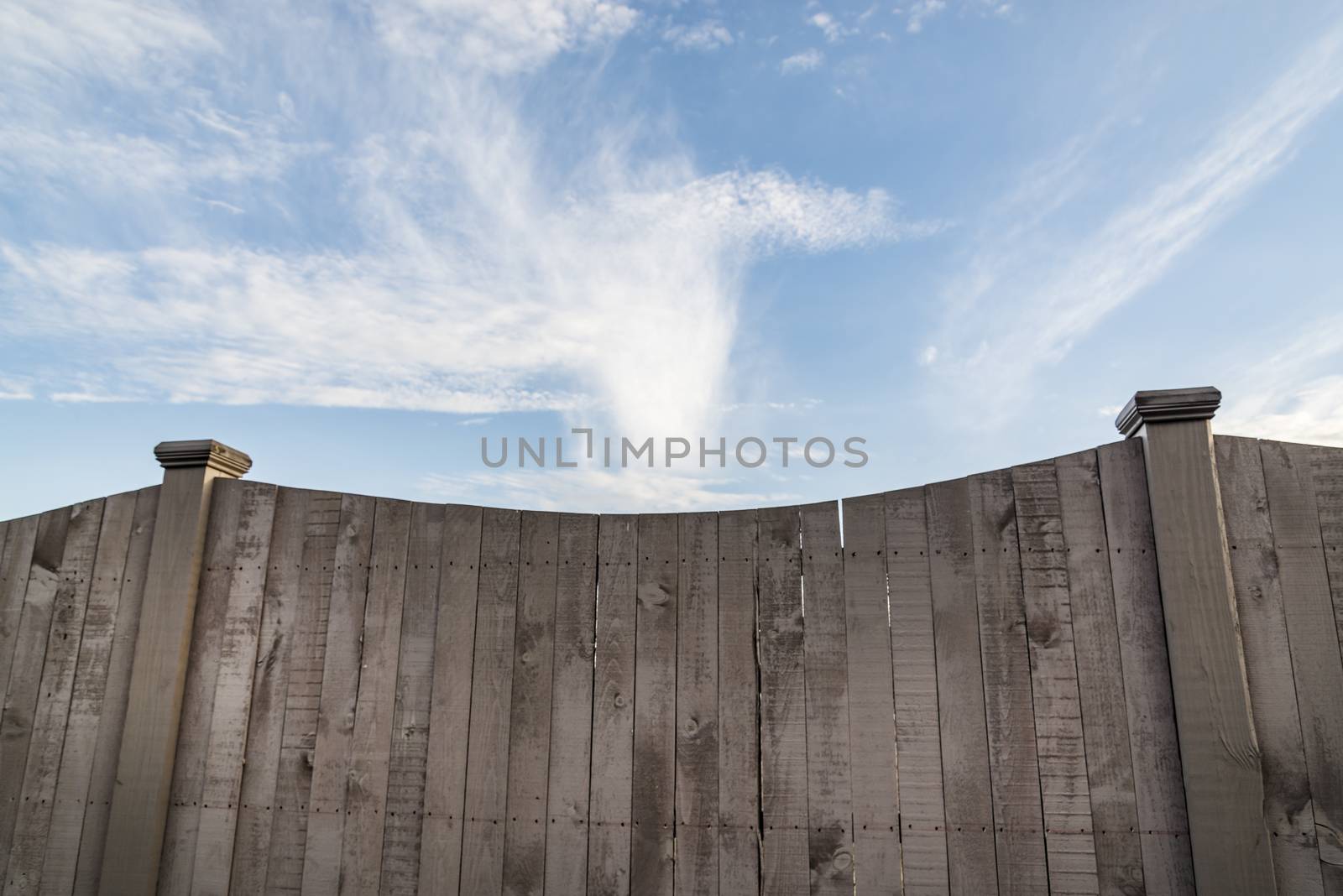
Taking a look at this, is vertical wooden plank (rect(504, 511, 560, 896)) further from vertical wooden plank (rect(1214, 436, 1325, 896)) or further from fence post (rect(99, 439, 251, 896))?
vertical wooden plank (rect(1214, 436, 1325, 896))

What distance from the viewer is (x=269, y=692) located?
311cm

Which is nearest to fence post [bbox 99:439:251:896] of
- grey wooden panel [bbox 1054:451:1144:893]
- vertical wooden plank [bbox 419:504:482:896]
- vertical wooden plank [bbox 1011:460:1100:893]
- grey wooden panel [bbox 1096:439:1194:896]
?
vertical wooden plank [bbox 419:504:482:896]

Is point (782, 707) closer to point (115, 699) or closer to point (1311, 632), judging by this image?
point (1311, 632)

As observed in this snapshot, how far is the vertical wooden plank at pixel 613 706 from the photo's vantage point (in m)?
2.77

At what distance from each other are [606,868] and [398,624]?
1.13 m

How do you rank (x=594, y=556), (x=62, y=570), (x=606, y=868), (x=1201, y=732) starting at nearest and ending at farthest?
(x=1201, y=732) < (x=606, y=868) < (x=594, y=556) < (x=62, y=570)

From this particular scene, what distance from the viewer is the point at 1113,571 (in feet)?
9.12

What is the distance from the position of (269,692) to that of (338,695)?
0.96 ft

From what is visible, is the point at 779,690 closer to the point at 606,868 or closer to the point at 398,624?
the point at 606,868

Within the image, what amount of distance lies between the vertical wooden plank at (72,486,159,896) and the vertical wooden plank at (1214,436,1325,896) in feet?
13.0

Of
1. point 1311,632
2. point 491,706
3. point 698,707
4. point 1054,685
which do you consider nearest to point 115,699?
point 491,706

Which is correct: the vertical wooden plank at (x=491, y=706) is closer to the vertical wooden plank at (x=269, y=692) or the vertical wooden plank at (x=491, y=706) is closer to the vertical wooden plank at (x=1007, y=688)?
the vertical wooden plank at (x=269, y=692)

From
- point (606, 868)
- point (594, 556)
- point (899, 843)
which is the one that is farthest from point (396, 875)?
point (899, 843)

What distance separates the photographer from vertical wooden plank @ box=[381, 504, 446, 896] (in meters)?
2.89
